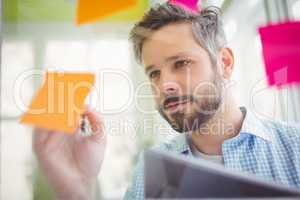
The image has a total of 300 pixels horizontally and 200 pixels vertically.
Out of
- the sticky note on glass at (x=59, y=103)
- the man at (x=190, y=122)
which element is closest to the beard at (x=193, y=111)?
the man at (x=190, y=122)

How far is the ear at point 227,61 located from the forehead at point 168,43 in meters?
0.07

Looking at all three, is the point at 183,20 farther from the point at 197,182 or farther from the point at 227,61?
the point at 197,182

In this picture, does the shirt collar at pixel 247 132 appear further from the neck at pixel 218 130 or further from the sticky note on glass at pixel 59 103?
the sticky note on glass at pixel 59 103

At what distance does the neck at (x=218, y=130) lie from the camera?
86 cm

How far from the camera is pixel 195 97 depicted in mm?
857

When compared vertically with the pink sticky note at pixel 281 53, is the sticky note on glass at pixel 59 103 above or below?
below

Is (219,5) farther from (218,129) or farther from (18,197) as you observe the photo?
(18,197)

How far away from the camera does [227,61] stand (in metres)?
0.89

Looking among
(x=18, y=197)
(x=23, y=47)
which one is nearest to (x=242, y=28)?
(x=23, y=47)

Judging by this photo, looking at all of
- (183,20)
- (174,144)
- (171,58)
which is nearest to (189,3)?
(183,20)

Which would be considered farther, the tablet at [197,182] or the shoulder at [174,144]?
the shoulder at [174,144]

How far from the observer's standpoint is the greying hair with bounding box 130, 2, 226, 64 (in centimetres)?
88

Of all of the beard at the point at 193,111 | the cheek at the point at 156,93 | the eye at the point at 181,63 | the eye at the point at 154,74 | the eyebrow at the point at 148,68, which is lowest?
the beard at the point at 193,111

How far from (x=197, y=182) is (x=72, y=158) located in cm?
32
